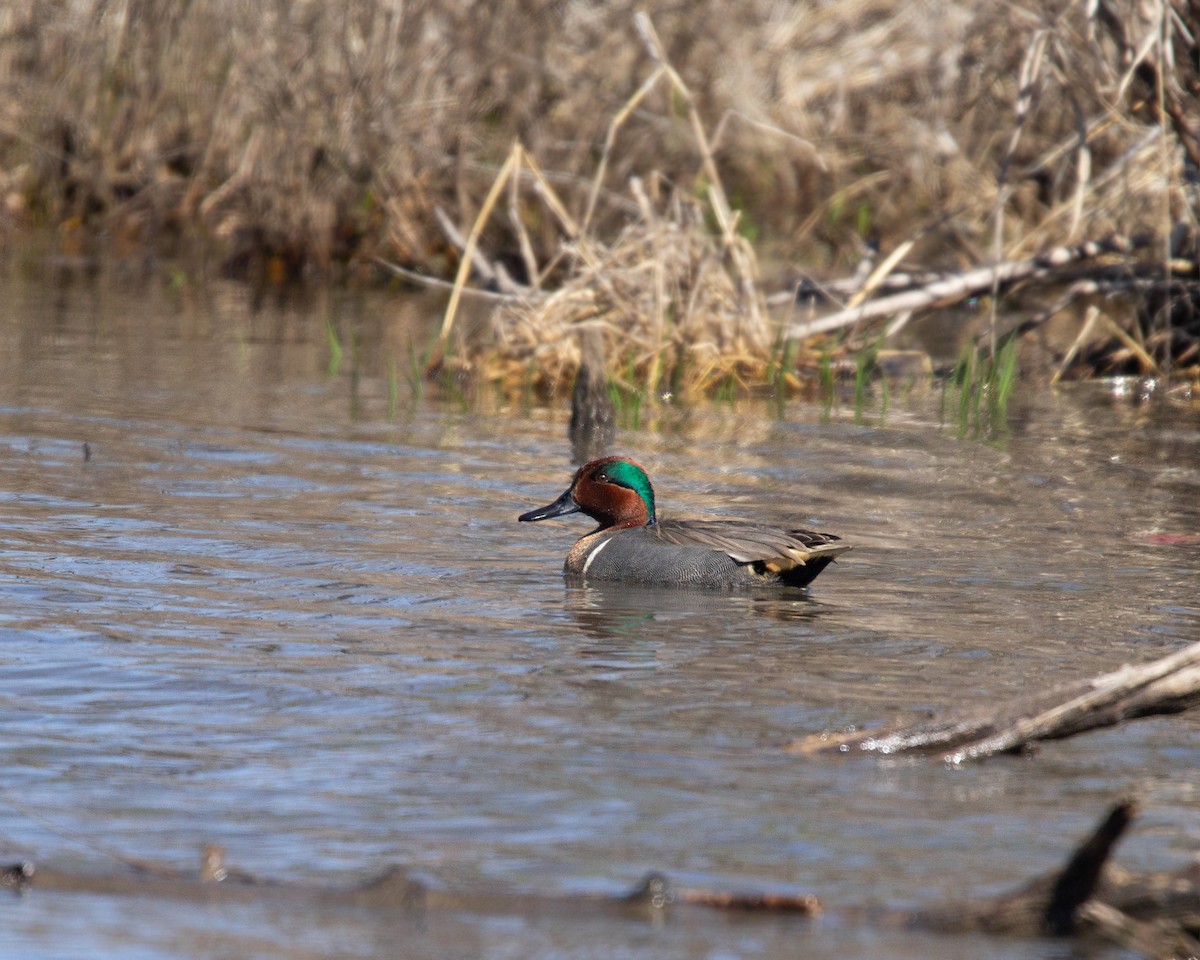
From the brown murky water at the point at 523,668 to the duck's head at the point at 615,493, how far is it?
0.31m

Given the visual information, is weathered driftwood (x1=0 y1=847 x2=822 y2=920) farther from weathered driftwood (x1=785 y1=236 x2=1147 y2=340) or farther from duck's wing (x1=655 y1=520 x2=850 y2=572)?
weathered driftwood (x1=785 y1=236 x2=1147 y2=340)

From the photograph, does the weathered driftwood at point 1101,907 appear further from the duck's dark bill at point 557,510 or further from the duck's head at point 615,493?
the duck's dark bill at point 557,510

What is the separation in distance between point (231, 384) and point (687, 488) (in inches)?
138

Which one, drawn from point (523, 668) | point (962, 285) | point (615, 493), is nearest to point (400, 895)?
point (523, 668)

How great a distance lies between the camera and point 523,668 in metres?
4.97

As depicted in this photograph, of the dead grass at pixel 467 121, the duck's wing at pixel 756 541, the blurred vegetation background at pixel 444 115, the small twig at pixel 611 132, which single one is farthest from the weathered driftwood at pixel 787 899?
the blurred vegetation background at pixel 444 115

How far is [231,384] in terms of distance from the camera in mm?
10469

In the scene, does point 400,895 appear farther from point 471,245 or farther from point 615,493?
point 471,245

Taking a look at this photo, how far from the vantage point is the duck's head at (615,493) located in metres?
6.68

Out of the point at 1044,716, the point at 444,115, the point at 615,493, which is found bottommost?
the point at 1044,716

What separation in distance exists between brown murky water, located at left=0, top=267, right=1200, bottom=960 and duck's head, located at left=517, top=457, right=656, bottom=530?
309 mm

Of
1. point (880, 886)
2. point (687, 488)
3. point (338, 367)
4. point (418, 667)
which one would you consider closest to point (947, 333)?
point (338, 367)

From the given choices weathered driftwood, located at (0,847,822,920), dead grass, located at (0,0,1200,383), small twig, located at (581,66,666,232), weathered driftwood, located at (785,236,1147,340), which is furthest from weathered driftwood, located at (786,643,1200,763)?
dead grass, located at (0,0,1200,383)

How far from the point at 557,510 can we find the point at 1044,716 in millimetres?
3190
